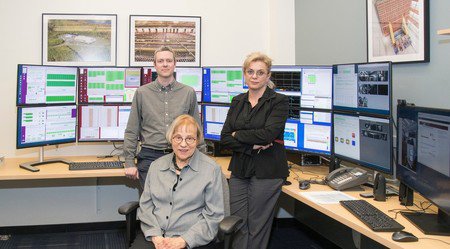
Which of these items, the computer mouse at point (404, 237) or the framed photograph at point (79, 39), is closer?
the computer mouse at point (404, 237)

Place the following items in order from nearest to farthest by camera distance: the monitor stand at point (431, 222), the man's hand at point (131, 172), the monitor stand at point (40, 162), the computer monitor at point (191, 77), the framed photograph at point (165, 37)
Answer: the monitor stand at point (431, 222)
the man's hand at point (131, 172)
the monitor stand at point (40, 162)
the computer monitor at point (191, 77)
the framed photograph at point (165, 37)

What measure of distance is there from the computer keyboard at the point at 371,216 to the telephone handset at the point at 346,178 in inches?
12.5

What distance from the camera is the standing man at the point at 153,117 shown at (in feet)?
9.91

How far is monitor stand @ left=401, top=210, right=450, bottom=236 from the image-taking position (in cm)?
186

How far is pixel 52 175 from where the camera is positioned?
3.09m

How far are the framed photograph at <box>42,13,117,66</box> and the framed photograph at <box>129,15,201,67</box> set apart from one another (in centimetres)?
20

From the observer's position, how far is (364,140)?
267 centimetres

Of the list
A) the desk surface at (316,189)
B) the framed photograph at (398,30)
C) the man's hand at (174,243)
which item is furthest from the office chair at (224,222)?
the framed photograph at (398,30)

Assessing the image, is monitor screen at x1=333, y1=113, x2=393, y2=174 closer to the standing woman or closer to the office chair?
the standing woman

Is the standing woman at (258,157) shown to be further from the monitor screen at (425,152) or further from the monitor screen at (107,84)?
the monitor screen at (107,84)

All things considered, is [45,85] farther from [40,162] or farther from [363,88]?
[363,88]

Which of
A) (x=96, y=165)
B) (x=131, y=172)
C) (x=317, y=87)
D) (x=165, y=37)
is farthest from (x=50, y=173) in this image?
(x=317, y=87)

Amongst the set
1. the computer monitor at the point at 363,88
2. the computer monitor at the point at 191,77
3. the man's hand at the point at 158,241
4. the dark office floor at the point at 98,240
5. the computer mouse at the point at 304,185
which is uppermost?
the computer monitor at the point at 191,77

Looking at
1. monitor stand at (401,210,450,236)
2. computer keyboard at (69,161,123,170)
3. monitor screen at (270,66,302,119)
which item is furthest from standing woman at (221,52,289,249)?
computer keyboard at (69,161,123,170)
